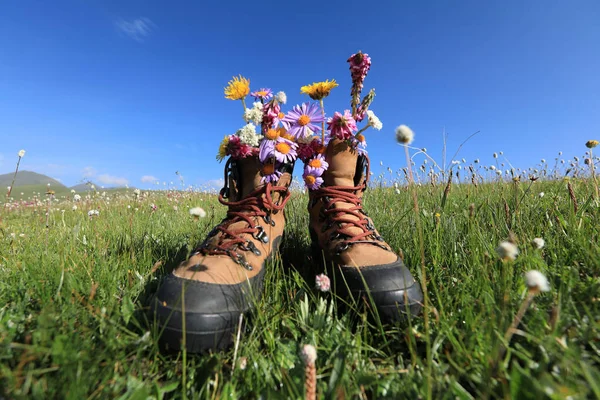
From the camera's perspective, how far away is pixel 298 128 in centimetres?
227

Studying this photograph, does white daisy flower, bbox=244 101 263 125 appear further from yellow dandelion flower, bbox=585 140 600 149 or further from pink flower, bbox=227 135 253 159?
yellow dandelion flower, bbox=585 140 600 149

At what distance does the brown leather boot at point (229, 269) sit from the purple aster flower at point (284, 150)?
10 centimetres

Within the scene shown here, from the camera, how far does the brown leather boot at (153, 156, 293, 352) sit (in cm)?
133

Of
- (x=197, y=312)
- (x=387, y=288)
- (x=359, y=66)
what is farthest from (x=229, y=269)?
(x=359, y=66)

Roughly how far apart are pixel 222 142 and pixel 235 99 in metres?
0.34

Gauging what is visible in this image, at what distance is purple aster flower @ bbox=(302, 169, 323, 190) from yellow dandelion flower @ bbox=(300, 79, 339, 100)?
1.86 feet

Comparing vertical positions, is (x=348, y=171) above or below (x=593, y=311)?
above

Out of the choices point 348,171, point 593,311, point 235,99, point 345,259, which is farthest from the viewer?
point 348,171

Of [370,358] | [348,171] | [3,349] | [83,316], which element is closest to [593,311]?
[370,358]

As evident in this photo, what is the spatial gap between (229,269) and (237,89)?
128cm

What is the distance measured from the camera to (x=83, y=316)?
1312 mm

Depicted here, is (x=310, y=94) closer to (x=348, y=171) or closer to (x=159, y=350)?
(x=348, y=171)

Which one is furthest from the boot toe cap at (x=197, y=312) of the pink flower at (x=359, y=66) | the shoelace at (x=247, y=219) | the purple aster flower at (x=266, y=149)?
the pink flower at (x=359, y=66)

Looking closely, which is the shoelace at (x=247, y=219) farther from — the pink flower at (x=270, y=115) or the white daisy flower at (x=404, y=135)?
the white daisy flower at (x=404, y=135)
